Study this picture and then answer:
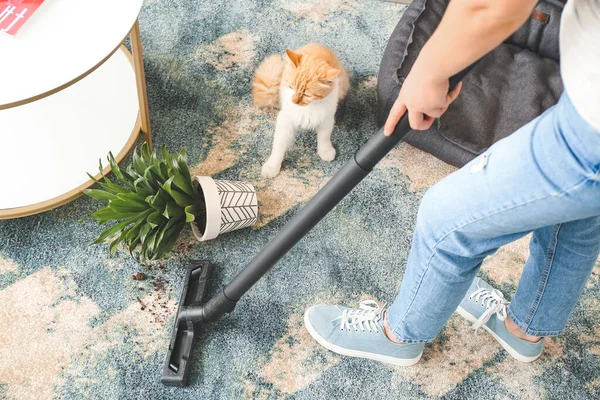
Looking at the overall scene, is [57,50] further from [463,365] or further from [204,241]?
[463,365]

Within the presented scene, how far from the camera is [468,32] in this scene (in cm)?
69

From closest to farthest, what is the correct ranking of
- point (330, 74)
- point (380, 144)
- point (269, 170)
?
point (380, 144), point (330, 74), point (269, 170)

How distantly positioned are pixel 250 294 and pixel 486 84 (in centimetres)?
89

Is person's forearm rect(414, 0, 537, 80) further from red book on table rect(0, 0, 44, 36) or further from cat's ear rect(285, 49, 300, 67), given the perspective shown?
red book on table rect(0, 0, 44, 36)

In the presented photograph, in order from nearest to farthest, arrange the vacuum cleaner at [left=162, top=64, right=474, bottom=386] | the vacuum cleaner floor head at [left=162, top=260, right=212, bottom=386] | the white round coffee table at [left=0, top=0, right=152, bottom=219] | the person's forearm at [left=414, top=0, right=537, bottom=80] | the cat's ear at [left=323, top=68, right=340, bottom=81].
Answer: the person's forearm at [left=414, top=0, right=537, bottom=80] → the vacuum cleaner at [left=162, top=64, right=474, bottom=386] → the white round coffee table at [left=0, top=0, right=152, bottom=219] → the vacuum cleaner floor head at [left=162, top=260, right=212, bottom=386] → the cat's ear at [left=323, top=68, right=340, bottom=81]

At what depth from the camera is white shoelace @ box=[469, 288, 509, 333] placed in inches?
53.4

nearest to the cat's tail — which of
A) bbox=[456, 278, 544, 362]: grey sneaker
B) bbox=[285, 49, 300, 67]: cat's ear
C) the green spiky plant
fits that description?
bbox=[285, 49, 300, 67]: cat's ear

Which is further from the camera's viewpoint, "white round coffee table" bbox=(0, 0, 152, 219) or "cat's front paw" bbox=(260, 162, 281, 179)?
"cat's front paw" bbox=(260, 162, 281, 179)

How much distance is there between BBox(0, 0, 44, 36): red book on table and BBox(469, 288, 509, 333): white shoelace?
1194 millimetres

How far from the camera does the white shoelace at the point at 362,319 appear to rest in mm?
1296

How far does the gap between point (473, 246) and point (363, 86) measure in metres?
1.08

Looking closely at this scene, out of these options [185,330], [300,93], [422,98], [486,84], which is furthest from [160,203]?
[486,84]

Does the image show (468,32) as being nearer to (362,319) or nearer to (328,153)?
(362,319)

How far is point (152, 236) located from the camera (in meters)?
1.33
